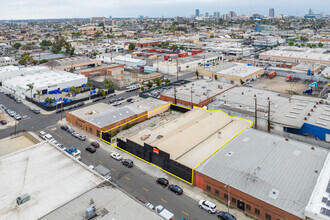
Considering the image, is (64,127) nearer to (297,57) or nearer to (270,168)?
(270,168)

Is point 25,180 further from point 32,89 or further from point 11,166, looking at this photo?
point 32,89

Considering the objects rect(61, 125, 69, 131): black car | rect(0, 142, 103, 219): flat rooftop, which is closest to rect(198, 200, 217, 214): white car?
rect(0, 142, 103, 219): flat rooftop

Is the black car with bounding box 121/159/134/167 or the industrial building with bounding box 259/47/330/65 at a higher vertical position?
the industrial building with bounding box 259/47/330/65

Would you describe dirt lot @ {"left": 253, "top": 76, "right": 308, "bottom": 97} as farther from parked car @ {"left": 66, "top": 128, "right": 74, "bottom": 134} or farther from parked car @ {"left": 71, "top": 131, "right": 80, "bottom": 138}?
parked car @ {"left": 66, "top": 128, "right": 74, "bottom": 134}

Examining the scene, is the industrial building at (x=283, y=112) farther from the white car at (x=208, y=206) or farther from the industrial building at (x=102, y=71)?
the industrial building at (x=102, y=71)

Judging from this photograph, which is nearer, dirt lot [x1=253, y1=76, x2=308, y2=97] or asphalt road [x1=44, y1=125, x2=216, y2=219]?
asphalt road [x1=44, y1=125, x2=216, y2=219]

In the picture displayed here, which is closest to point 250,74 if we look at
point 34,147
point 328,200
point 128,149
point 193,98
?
point 193,98
